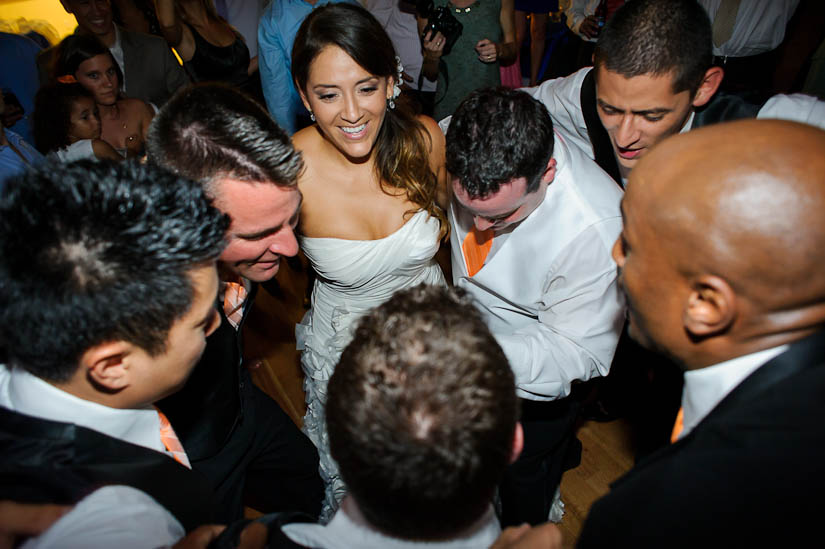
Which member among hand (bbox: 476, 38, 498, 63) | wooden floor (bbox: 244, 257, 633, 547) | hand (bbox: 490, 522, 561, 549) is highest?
hand (bbox: 476, 38, 498, 63)

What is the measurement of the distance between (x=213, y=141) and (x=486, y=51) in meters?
2.54

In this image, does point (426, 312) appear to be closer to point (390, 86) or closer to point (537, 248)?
point (537, 248)

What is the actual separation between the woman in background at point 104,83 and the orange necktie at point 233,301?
2122mm

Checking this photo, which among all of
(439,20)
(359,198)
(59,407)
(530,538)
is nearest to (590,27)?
(439,20)

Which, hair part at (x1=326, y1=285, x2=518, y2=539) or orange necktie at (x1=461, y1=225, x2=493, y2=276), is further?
orange necktie at (x1=461, y1=225, x2=493, y2=276)

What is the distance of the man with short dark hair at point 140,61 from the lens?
3.43m

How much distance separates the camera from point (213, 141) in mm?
1322

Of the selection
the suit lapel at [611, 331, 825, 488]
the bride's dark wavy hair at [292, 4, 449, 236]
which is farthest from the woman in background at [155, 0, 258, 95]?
the suit lapel at [611, 331, 825, 488]

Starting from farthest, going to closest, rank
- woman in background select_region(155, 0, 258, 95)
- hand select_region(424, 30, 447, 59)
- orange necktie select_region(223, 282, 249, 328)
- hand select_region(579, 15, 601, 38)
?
hand select_region(579, 15, 601, 38)
woman in background select_region(155, 0, 258, 95)
hand select_region(424, 30, 447, 59)
orange necktie select_region(223, 282, 249, 328)

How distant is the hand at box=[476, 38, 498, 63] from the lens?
10.6ft

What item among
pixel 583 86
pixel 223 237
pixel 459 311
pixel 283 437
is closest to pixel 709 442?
pixel 459 311

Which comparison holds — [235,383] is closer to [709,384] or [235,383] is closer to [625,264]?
[625,264]

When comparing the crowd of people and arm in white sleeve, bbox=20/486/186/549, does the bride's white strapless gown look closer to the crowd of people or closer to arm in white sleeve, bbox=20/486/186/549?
the crowd of people

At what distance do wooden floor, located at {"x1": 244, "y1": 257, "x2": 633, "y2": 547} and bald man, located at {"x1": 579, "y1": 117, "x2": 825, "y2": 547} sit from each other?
146 cm
